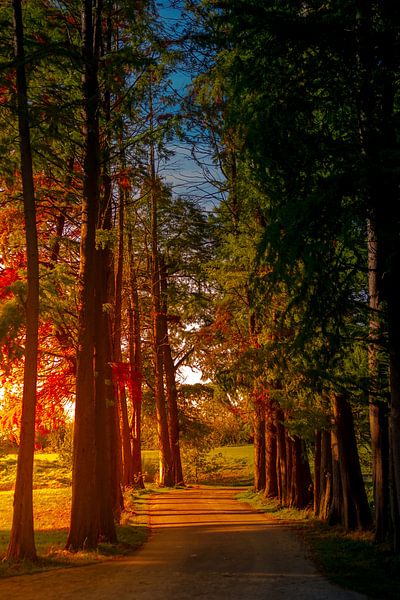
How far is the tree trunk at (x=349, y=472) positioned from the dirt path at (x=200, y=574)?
1464 millimetres

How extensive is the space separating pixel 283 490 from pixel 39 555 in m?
11.1

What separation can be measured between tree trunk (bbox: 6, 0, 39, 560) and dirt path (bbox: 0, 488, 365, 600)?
1250 mm

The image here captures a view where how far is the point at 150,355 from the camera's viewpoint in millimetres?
35781

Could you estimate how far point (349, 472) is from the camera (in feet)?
44.8

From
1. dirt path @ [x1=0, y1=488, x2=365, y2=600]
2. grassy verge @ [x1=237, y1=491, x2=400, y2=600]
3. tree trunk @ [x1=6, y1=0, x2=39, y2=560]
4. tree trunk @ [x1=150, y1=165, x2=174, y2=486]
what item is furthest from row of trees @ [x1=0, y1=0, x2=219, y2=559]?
tree trunk @ [x1=150, y1=165, x2=174, y2=486]

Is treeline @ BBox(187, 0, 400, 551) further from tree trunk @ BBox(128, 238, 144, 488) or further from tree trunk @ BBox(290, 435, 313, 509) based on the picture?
tree trunk @ BBox(128, 238, 144, 488)

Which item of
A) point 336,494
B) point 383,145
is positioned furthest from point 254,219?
point 383,145

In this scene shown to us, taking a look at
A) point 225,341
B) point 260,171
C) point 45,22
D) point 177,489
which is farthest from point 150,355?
point 260,171

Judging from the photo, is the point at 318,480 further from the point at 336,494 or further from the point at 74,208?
the point at 74,208

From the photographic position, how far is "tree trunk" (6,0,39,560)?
10578mm

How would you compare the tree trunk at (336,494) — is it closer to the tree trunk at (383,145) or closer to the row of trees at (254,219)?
the row of trees at (254,219)

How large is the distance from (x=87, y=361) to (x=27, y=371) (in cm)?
162

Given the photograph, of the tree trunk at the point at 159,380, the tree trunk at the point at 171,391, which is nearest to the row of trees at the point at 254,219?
the tree trunk at the point at 159,380

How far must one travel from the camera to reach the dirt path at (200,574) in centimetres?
771
